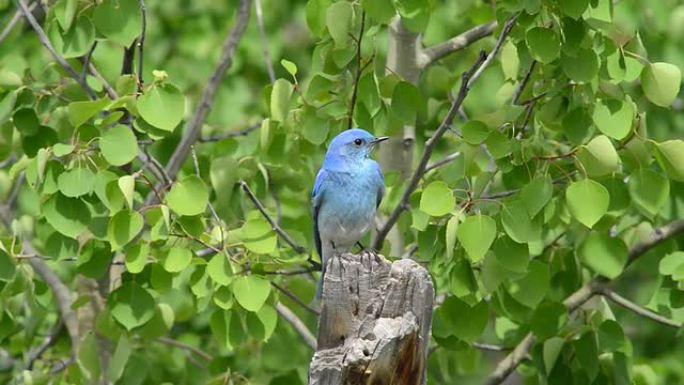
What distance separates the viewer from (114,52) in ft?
32.2

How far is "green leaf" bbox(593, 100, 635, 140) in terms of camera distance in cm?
A: 539

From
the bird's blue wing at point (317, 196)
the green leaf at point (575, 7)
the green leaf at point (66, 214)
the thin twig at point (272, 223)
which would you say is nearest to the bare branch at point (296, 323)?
the bird's blue wing at point (317, 196)

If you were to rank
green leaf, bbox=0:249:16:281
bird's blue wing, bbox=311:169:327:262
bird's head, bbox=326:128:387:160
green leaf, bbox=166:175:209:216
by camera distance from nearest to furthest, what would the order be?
1. green leaf, bbox=166:175:209:216
2. green leaf, bbox=0:249:16:281
3. bird's head, bbox=326:128:387:160
4. bird's blue wing, bbox=311:169:327:262

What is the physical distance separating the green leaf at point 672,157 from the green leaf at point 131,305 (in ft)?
6.85

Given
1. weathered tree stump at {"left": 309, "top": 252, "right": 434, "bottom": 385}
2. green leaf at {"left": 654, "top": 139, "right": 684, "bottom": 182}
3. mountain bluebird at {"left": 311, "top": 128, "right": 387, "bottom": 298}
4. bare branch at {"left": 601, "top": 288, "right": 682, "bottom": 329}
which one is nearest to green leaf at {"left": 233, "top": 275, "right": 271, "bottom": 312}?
mountain bluebird at {"left": 311, "top": 128, "right": 387, "bottom": 298}

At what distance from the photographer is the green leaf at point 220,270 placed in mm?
5461

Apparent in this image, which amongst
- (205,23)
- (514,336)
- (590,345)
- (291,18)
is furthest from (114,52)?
(590,345)

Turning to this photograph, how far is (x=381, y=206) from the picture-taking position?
657 centimetres

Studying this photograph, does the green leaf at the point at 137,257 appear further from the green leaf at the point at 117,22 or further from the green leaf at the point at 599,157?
the green leaf at the point at 599,157

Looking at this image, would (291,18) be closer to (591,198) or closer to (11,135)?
(11,135)

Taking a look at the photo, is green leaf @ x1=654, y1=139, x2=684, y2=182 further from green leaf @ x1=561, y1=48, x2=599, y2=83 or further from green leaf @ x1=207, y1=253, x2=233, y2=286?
green leaf @ x1=207, y1=253, x2=233, y2=286

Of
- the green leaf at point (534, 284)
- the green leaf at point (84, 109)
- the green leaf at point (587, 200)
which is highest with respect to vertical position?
the green leaf at point (84, 109)

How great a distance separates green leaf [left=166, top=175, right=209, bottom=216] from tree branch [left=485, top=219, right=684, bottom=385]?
6.05ft

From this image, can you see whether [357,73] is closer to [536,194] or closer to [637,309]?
[536,194]
